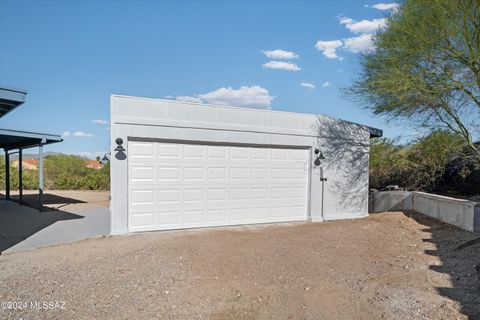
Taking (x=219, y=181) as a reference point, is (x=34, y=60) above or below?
above

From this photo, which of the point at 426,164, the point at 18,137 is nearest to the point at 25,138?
the point at 18,137

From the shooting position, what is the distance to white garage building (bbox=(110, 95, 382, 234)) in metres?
7.73

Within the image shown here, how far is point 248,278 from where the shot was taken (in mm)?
4859

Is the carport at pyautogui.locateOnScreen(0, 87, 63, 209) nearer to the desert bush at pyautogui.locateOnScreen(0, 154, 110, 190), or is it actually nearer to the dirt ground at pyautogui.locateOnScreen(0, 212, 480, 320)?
the dirt ground at pyautogui.locateOnScreen(0, 212, 480, 320)

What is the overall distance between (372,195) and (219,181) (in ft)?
21.2

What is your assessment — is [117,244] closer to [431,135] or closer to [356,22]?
[431,135]

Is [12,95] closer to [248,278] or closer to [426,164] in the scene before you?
[248,278]

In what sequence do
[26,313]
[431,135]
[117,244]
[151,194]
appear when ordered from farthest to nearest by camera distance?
[431,135], [151,194], [117,244], [26,313]

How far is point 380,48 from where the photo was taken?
1009cm

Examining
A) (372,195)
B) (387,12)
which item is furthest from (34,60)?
(372,195)

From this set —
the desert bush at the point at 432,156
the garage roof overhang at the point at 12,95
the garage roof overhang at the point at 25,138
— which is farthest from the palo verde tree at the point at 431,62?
the garage roof overhang at the point at 25,138

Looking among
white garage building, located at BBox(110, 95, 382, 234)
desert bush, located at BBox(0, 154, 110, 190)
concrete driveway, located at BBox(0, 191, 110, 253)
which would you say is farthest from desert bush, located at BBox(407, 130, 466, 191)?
desert bush, located at BBox(0, 154, 110, 190)

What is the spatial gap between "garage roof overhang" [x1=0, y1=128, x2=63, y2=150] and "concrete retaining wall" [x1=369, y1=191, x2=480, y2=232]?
11460mm

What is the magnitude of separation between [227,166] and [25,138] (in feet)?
21.4
